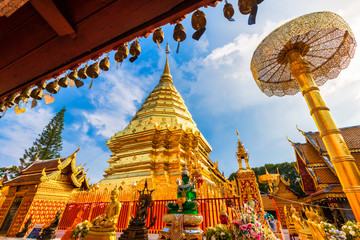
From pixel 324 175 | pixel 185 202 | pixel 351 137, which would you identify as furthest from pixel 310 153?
pixel 185 202

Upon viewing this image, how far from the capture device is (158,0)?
1.59 m

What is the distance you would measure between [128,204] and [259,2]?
6.47 meters

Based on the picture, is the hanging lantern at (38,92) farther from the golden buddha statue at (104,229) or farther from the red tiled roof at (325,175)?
the red tiled roof at (325,175)

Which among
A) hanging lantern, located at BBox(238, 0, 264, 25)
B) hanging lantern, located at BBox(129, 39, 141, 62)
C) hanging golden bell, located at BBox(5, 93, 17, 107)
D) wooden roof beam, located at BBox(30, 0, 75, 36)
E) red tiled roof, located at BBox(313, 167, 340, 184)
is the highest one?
red tiled roof, located at BBox(313, 167, 340, 184)

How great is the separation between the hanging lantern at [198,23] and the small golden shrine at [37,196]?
29.1 feet

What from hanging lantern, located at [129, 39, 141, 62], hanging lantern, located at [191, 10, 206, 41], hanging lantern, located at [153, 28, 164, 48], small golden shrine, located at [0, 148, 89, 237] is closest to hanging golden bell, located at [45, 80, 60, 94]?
hanging lantern, located at [129, 39, 141, 62]

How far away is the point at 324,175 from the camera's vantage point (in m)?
8.22

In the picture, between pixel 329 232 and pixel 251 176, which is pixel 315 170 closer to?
pixel 251 176

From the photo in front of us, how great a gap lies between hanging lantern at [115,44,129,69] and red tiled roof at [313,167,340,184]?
1038 centimetres

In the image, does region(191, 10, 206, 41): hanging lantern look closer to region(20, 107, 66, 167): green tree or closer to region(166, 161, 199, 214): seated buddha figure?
region(166, 161, 199, 214): seated buddha figure

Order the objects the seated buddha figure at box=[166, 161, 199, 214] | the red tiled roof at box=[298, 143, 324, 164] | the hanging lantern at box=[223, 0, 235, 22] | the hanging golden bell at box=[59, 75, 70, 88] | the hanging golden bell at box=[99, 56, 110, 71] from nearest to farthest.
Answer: the hanging lantern at box=[223, 0, 235, 22], the hanging golden bell at box=[99, 56, 110, 71], the hanging golden bell at box=[59, 75, 70, 88], the seated buddha figure at box=[166, 161, 199, 214], the red tiled roof at box=[298, 143, 324, 164]

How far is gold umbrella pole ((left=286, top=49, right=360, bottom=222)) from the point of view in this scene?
3.14 metres

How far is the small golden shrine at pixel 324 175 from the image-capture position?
23.0 ft

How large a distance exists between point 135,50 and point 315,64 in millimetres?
6899
